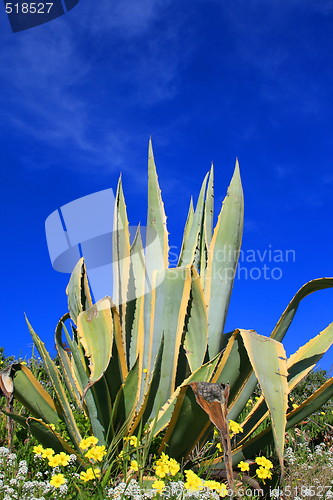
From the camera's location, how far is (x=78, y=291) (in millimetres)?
2756

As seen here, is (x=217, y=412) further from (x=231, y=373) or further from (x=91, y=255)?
(x=91, y=255)

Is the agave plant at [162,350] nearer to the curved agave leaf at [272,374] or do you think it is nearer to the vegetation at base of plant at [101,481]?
the curved agave leaf at [272,374]

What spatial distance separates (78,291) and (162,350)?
66cm

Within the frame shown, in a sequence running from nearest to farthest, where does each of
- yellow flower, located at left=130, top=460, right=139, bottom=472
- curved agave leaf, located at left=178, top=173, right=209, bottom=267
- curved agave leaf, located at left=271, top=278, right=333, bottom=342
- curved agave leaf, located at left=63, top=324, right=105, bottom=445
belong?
1. yellow flower, located at left=130, top=460, right=139, bottom=472
2. curved agave leaf, located at left=63, top=324, right=105, bottom=445
3. curved agave leaf, located at left=271, top=278, right=333, bottom=342
4. curved agave leaf, located at left=178, top=173, right=209, bottom=267

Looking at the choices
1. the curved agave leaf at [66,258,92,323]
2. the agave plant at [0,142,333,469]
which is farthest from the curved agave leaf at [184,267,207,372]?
the curved agave leaf at [66,258,92,323]

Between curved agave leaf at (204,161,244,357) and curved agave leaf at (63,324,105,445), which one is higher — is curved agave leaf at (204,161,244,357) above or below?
above

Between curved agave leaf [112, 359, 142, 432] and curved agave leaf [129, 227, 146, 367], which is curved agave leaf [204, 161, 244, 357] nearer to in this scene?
curved agave leaf [129, 227, 146, 367]

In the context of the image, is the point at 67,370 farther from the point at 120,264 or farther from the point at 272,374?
Answer: the point at 272,374

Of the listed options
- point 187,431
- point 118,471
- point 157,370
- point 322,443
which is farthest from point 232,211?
point 322,443

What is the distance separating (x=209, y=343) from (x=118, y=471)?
79 cm

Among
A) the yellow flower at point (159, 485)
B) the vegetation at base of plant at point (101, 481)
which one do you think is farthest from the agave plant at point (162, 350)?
the yellow flower at point (159, 485)

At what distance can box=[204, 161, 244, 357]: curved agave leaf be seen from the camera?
8.67 ft

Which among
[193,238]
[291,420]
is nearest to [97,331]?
[193,238]

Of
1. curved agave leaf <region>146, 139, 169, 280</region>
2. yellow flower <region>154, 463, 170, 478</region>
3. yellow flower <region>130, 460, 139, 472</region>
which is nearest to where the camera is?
yellow flower <region>154, 463, 170, 478</region>
